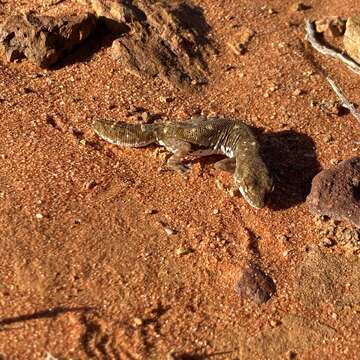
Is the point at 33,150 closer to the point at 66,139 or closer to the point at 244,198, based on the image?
the point at 66,139

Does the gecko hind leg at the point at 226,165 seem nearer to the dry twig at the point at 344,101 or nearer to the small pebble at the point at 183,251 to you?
the small pebble at the point at 183,251

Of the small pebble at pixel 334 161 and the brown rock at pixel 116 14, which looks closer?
the small pebble at pixel 334 161

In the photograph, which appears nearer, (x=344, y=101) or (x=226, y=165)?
(x=226, y=165)

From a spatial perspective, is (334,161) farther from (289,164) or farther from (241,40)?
(241,40)

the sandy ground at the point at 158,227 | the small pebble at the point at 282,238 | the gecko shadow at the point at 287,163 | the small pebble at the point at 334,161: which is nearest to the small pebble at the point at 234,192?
the sandy ground at the point at 158,227

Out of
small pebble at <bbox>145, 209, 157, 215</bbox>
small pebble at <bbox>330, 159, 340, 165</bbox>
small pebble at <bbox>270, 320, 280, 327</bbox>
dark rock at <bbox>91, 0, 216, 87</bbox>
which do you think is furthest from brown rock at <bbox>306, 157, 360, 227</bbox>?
dark rock at <bbox>91, 0, 216, 87</bbox>

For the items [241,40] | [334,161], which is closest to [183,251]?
[334,161]

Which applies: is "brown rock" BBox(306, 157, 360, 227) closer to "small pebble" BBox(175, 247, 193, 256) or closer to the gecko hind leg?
the gecko hind leg
